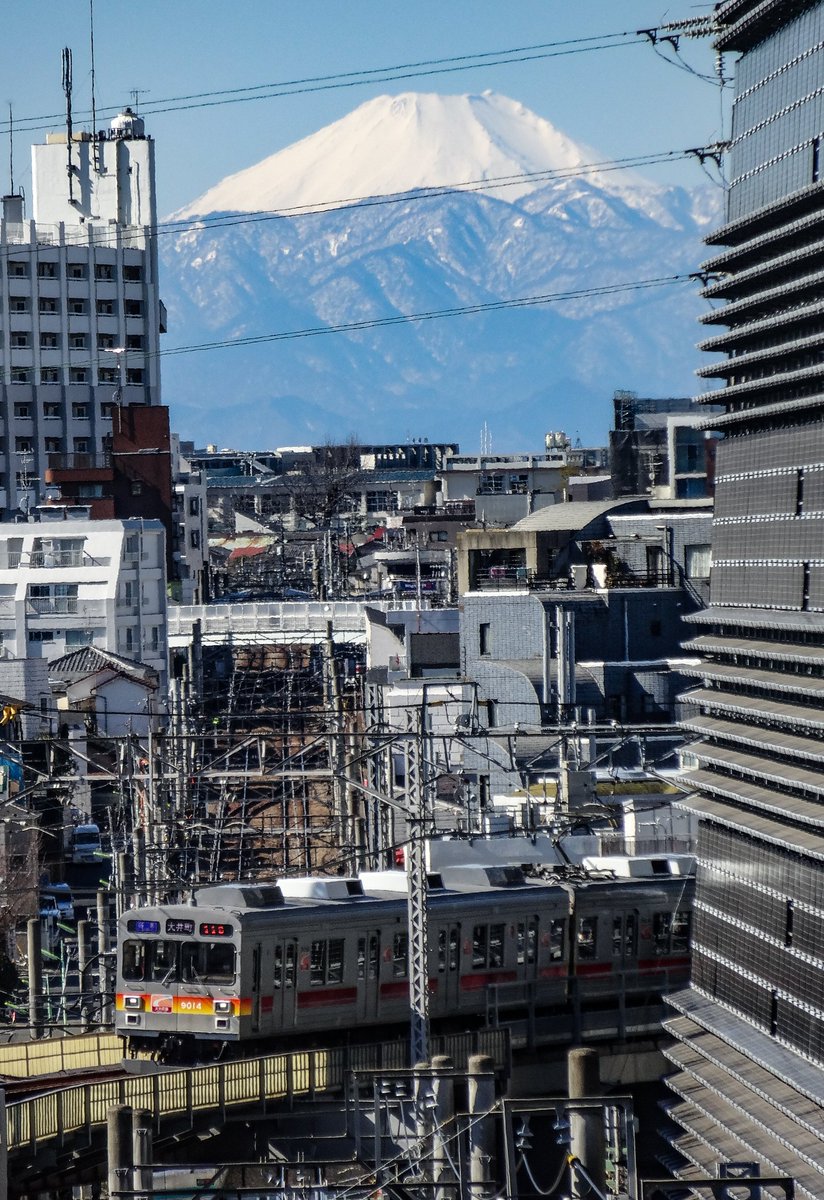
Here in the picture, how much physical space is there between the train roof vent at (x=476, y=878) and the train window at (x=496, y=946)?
600mm

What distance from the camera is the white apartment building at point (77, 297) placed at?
108062 millimetres

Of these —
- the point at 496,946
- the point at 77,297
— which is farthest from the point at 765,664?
the point at 77,297

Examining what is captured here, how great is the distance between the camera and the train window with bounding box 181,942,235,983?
25.4 metres

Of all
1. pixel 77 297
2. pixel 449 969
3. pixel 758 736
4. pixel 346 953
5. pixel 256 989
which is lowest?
pixel 449 969

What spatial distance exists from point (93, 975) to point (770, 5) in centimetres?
2019

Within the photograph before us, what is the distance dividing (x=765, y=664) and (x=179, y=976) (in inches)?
386

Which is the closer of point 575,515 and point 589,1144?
point 589,1144

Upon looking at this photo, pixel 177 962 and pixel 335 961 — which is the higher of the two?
pixel 177 962

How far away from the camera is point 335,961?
86.5 ft

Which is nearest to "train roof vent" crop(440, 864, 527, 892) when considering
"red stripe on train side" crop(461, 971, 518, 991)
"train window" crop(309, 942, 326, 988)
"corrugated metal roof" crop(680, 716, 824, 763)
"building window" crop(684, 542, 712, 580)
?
"red stripe on train side" crop(461, 971, 518, 991)

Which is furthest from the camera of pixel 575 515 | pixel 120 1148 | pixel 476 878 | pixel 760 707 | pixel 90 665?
pixel 90 665

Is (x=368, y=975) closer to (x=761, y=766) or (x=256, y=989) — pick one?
(x=256, y=989)

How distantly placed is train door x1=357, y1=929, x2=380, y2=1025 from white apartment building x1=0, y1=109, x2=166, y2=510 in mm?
81862

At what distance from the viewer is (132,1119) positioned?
1802cm
